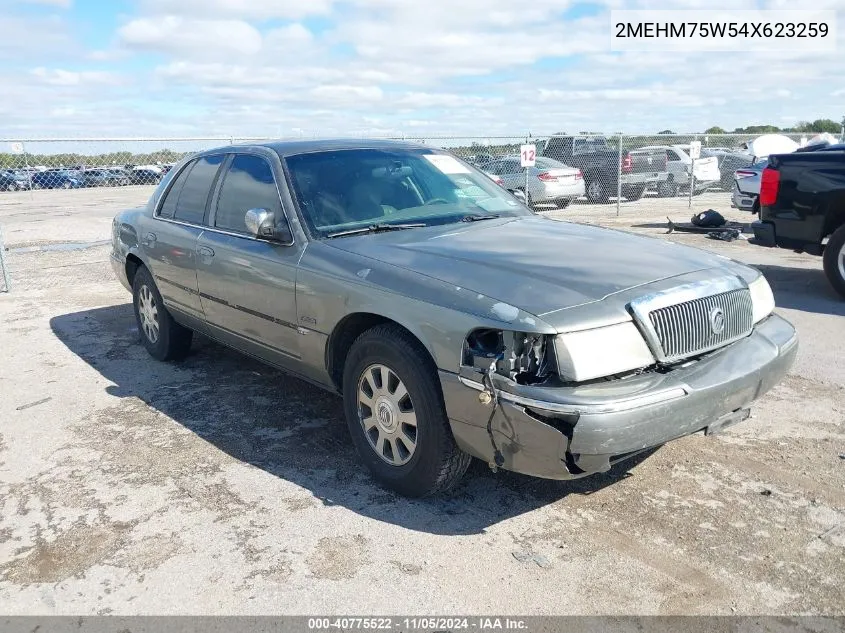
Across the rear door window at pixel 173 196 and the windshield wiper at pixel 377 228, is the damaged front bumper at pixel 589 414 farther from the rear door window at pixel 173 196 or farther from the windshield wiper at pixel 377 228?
the rear door window at pixel 173 196

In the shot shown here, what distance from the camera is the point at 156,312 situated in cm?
590

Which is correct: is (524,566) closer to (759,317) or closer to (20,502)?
(759,317)

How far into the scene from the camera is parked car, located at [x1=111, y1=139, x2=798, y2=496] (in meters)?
2.92

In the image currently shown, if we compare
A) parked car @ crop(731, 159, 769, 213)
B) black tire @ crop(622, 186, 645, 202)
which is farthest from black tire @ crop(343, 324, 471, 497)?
black tire @ crop(622, 186, 645, 202)

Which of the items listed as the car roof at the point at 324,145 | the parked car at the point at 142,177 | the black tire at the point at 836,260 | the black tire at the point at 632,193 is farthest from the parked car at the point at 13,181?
the black tire at the point at 836,260

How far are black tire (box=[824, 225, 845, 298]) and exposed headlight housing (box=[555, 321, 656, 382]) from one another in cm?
540

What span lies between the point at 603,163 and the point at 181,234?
16394mm

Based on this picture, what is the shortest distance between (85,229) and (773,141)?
1704 cm

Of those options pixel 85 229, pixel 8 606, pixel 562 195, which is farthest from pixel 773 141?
pixel 8 606

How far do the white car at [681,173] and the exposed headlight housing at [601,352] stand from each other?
18997 millimetres

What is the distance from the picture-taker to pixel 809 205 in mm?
7484

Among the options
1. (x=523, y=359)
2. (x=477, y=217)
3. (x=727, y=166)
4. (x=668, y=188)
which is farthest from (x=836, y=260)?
(x=727, y=166)

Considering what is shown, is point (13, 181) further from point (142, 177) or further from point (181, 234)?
point (181, 234)

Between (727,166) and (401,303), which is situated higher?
(401,303)
